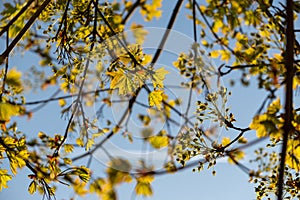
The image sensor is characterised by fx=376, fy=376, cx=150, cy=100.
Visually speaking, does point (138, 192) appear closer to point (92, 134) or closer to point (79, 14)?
point (92, 134)

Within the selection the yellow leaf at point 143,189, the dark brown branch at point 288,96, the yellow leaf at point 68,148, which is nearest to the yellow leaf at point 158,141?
the yellow leaf at point 143,189

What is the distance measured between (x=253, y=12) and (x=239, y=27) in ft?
0.43

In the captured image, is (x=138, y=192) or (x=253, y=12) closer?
(x=138, y=192)

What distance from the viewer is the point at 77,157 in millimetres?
1230

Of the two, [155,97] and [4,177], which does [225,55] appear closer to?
[155,97]

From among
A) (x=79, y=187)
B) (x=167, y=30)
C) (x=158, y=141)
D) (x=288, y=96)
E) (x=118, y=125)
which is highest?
(x=167, y=30)

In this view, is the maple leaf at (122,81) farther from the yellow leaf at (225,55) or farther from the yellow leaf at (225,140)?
the yellow leaf at (225,55)

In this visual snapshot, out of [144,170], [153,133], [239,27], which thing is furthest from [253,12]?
[144,170]

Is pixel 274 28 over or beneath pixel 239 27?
beneath

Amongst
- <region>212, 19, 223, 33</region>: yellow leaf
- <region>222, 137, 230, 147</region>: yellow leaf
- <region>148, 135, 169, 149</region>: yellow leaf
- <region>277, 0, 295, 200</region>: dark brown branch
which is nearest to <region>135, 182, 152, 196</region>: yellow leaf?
<region>148, 135, 169, 149</region>: yellow leaf

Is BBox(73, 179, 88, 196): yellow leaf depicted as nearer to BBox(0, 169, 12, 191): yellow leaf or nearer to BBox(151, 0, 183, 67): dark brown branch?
BBox(0, 169, 12, 191): yellow leaf

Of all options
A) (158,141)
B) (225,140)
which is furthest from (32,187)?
(225,140)

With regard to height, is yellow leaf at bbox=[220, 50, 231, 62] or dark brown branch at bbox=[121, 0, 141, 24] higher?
dark brown branch at bbox=[121, 0, 141, 24]

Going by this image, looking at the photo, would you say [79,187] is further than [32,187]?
Yes
